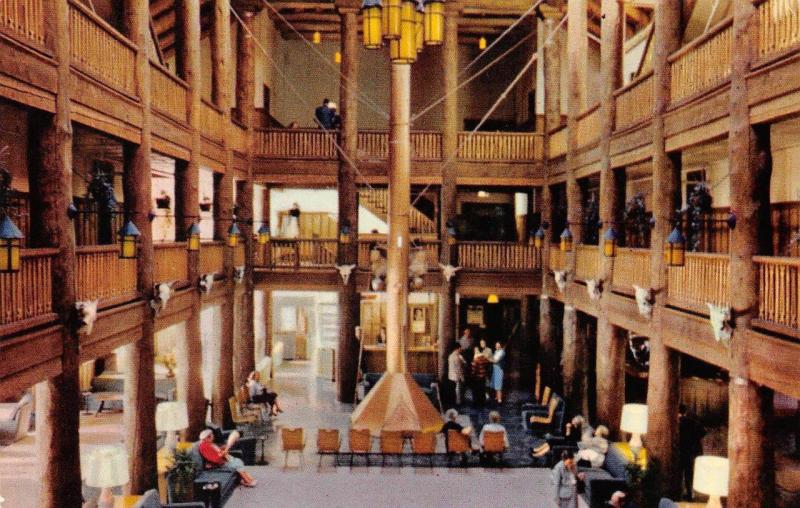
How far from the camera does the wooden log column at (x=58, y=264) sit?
9.51 meters

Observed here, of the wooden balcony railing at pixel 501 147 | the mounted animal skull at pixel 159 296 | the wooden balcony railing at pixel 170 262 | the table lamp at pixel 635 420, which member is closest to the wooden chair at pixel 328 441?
the mounted animal skull at pixel 159 296

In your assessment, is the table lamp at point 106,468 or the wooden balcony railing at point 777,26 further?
the table lamp at point 106,468

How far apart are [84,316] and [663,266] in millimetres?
9312

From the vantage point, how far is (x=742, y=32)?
32.8ft

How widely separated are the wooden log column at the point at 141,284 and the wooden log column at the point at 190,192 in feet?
8.84

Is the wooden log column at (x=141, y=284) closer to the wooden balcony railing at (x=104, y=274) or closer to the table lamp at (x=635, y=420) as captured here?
the wooden balcony railing at (x=104, y=274)

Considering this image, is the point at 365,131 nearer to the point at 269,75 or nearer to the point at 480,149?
the point at 480,149

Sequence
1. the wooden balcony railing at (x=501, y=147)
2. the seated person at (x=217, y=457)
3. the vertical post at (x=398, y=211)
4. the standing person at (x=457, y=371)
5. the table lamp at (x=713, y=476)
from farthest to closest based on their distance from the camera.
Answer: the wooden balcony railing at (x=501, y=147)
the standing person at (x=457, y=371)
the seated person at (x=217, y=457)
the table lamp at (x=713, y=476)
the vertical post at (x=398, y=211)

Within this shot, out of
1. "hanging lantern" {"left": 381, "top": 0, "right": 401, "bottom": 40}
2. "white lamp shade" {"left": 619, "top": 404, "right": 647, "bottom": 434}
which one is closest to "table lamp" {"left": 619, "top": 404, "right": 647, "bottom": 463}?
"white lamp shade" {"left": 619, "top": 404, "right": 647, "bottom": 434}

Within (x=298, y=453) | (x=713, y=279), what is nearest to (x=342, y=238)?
(x=298, y=453)

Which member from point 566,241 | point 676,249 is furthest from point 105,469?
point 566,241

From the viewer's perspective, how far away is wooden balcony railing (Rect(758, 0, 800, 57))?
8875 mm

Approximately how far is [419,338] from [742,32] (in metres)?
16.3

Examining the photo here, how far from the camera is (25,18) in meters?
8.91
